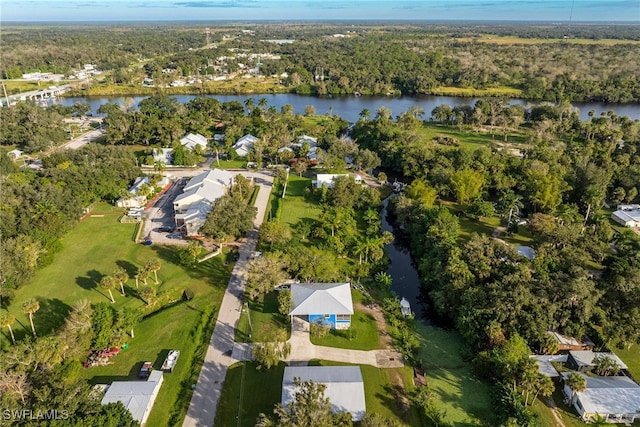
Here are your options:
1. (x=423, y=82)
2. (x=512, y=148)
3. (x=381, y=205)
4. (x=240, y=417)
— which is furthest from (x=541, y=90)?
(x=240, y=417)

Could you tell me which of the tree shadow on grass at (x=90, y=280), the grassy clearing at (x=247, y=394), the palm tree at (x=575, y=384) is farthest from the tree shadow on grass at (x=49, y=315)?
the palm tree at (x=575, y=384)

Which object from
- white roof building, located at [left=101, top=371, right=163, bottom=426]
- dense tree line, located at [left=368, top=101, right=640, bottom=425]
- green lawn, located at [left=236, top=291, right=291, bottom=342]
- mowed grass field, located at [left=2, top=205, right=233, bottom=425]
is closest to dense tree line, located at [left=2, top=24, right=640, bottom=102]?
dense tree line, located at [left=368, top=101, right=640, bottom=425]

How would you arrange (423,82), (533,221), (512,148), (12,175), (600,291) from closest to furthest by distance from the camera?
1. (600,291)
2. (533,221)
3. (12,175)
4. (512,148)
5. (423,82)

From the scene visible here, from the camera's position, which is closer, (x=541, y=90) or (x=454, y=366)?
(x=454, y=366)

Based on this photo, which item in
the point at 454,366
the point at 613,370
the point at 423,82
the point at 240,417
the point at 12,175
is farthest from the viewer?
the point at 423,82

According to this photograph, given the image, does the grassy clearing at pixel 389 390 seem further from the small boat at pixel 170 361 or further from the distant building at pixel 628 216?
the distant building at pixel 628 216

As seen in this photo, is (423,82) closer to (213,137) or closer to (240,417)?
(213,137)

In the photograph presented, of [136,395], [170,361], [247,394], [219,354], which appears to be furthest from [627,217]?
[136,395]

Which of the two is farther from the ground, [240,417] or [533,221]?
[533,221]
